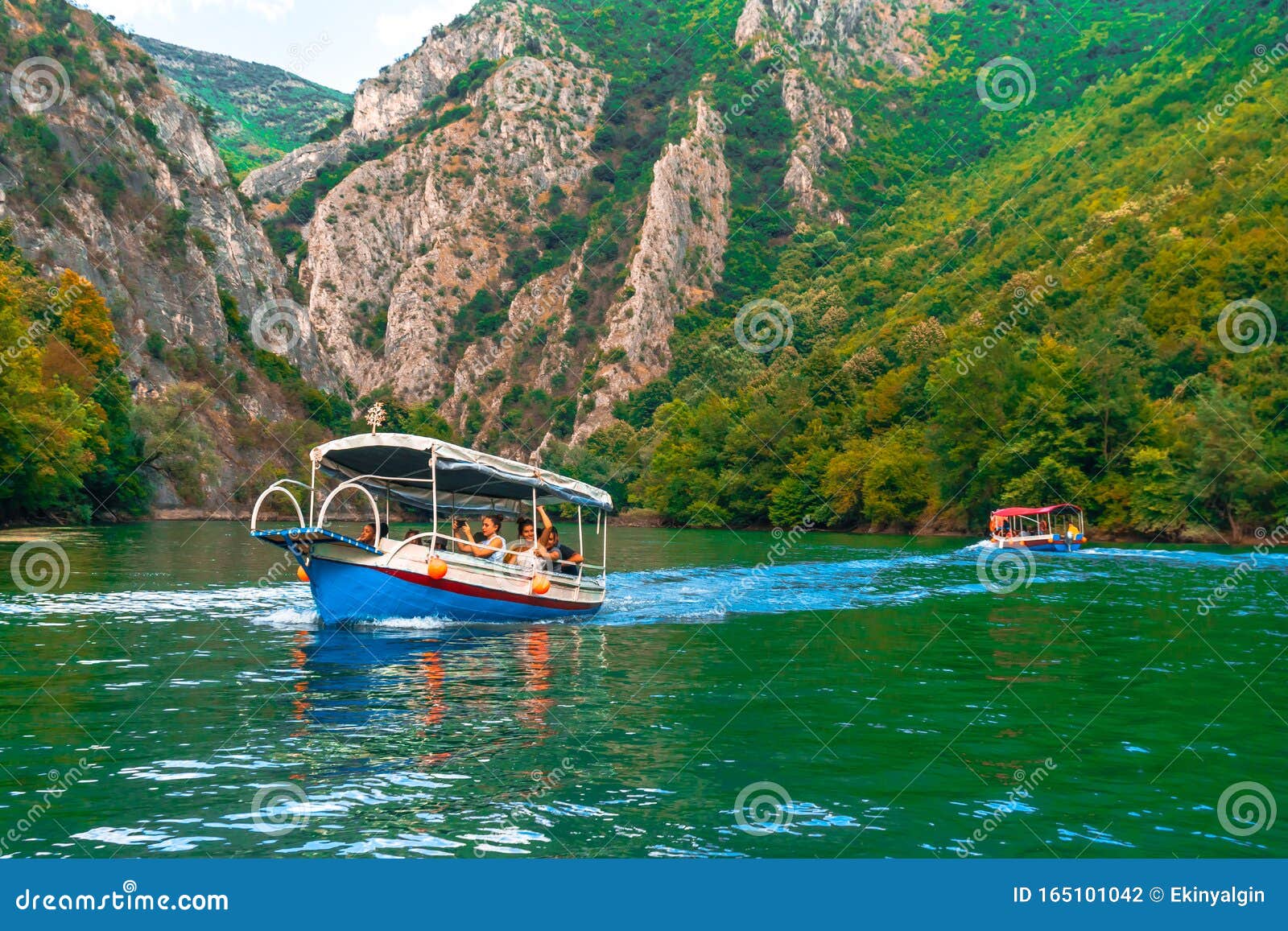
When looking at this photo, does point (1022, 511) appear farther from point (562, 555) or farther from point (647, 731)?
point (647, 731)

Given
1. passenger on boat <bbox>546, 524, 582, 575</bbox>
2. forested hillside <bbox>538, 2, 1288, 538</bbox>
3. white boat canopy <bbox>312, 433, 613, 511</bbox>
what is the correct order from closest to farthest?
white boat canopy <bbox>312, 433, 613, 511</bbox> < passenger on boat <bbox>546, 524, 582, 575</bbox> < forested hillside <bbox>538, 2, 1288, 538</bbox>

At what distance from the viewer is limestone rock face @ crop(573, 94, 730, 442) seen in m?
172

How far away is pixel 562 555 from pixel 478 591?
10.9ft

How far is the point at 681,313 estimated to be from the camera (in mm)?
178375

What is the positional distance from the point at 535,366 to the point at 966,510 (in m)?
122

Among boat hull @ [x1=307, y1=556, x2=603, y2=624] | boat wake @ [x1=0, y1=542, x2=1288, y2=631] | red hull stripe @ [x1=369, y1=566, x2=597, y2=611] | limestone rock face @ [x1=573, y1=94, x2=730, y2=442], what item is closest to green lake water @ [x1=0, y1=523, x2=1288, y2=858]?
boat wake @ [x1=0, y1=542, x2=1288, y2=631]

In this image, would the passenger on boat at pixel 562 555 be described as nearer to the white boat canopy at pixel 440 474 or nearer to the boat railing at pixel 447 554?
the boat railing at pixel 447 554

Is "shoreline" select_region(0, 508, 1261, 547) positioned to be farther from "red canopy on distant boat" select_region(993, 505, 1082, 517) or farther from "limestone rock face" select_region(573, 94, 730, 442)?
"limestone rock face" select_region(573, 94, 730, 442)

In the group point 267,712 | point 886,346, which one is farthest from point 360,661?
point 886,346

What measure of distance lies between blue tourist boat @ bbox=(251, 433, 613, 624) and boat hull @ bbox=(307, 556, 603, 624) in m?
0.02

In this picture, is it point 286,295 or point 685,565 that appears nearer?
point 685,565

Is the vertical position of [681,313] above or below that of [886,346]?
above

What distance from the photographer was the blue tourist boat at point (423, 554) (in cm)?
2308

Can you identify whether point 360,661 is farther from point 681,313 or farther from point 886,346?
point 681,313
